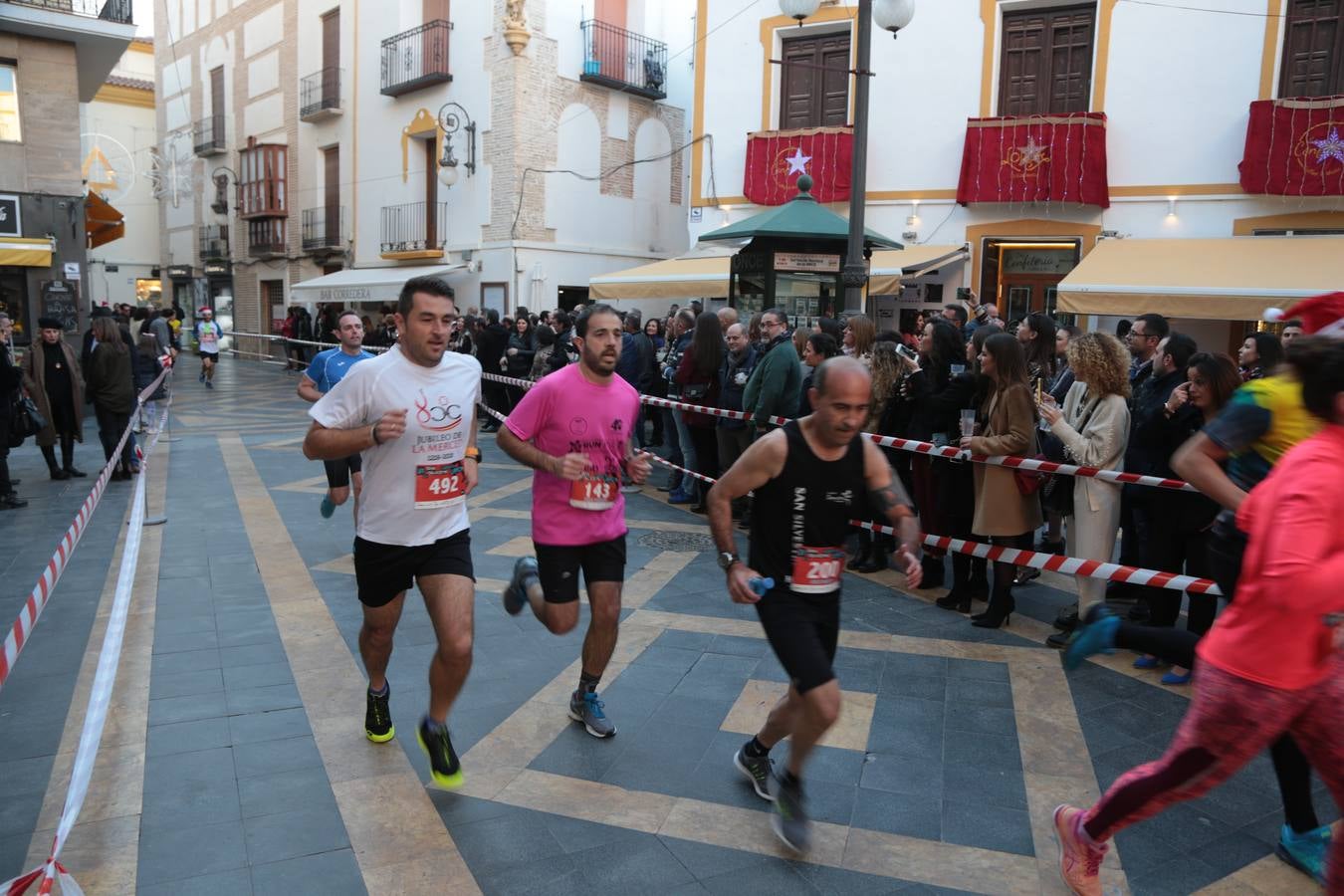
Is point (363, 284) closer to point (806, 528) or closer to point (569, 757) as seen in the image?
point (569, 757)

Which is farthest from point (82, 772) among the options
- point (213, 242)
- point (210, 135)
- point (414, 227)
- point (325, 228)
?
point (210, 135)

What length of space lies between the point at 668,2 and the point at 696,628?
21474 millimetres

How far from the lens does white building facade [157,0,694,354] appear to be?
69.3ft

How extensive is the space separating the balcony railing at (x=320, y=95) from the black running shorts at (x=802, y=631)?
25730mm

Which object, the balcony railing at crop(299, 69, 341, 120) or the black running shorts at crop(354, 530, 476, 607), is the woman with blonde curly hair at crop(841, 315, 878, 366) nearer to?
the black running shorts at crop(354, 530, 476, 607)

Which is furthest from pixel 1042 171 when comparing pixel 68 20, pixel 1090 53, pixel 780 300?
pixel 68 20

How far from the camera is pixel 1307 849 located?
3.17 m

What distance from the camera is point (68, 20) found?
614 inches

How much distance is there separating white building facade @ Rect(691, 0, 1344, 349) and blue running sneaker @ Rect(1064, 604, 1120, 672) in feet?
33.0

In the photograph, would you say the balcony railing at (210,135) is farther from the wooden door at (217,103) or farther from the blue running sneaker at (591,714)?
the blue running sneaker at (591,714)

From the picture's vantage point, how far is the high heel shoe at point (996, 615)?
18.4 feet

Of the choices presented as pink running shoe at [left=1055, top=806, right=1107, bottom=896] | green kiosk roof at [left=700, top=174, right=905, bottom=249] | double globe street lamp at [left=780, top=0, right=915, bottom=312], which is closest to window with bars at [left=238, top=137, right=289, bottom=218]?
green kiosk roof at [left=700, top=174, right=905, bottom=249]

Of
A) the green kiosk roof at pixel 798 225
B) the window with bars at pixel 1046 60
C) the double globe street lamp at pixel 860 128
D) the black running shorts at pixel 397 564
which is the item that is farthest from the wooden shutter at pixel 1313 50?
the black running shorts at pixel 397 564

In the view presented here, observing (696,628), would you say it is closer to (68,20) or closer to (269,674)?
(269,674)
